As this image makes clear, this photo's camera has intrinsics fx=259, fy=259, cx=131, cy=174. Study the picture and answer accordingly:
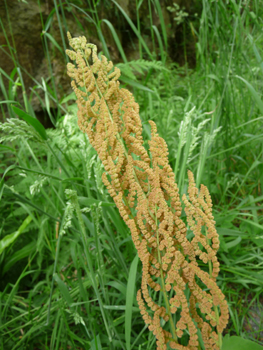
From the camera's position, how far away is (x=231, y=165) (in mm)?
1458

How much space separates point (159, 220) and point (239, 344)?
0.90 feet

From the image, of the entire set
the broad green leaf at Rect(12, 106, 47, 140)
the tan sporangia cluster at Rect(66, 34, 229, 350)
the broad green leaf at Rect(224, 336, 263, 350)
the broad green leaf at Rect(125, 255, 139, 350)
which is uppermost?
the broad green leaf at Rect(12, 106, 47, 140)

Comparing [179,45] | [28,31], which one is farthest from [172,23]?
[28,31]

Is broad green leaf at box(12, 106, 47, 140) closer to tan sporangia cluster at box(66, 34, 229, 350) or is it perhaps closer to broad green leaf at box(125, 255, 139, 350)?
tan sporangia cluster at box(66, 34, 229, 350)

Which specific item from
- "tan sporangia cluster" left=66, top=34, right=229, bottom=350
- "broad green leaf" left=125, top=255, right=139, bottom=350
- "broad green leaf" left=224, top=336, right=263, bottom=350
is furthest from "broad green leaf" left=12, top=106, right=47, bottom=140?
"broad green leaf" left=224, top=336, right=263, bottom=350

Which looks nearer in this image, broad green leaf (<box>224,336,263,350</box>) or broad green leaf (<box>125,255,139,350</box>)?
broad green leaf (<box>224,336,263,350</box>)

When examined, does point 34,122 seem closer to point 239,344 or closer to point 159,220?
point 159,220

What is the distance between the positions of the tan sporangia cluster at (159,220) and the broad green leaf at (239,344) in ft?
0.15

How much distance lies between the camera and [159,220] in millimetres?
591

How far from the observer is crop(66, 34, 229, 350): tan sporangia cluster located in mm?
547

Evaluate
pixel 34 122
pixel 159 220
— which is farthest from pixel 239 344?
pixel 34 122

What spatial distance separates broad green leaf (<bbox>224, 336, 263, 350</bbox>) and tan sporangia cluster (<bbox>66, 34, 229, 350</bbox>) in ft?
0.15

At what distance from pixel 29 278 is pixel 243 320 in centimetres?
102

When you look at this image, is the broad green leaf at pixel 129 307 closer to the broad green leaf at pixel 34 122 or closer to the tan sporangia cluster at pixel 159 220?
the tan sporangia cluster at pixel 159 220
